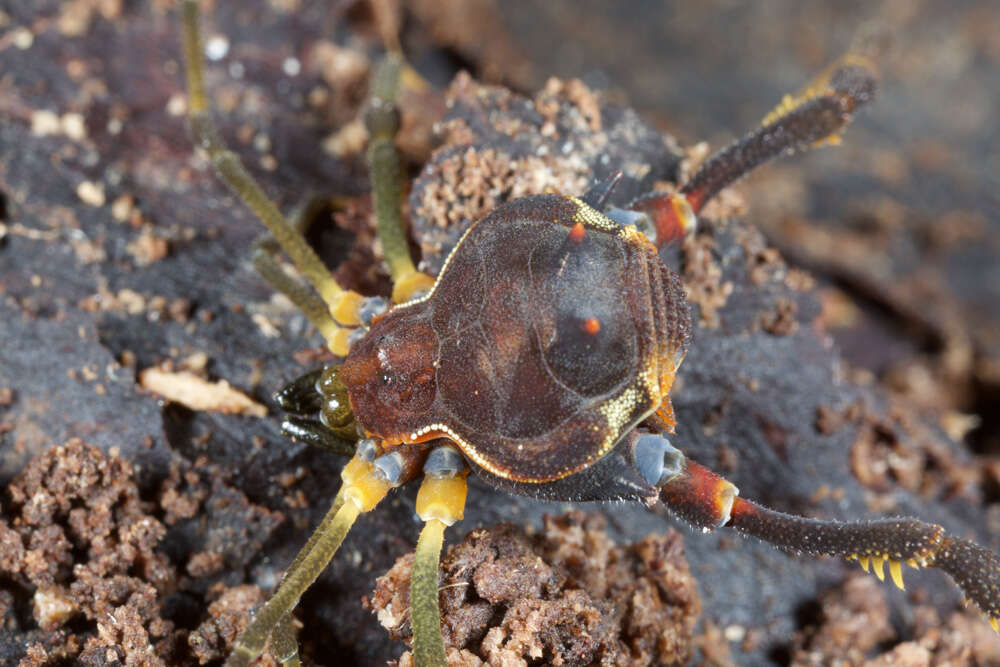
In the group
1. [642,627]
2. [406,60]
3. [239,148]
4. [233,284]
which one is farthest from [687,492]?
[406,60]

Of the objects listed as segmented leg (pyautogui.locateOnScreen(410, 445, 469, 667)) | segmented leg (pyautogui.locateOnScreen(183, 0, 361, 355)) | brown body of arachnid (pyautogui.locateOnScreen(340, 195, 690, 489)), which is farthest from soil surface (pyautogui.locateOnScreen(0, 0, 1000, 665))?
brown body of arachnid (pyautogui.locateOnScreen(340, 195, 690, 489))

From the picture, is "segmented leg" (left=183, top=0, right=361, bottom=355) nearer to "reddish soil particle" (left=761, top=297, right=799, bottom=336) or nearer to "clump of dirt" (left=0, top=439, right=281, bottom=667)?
"clump of dirt" (left=0, top=439, right=281, bottom=667)

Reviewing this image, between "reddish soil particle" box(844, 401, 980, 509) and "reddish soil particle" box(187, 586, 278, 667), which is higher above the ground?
"reddish soil particle" box(844, 401, 980, 509)

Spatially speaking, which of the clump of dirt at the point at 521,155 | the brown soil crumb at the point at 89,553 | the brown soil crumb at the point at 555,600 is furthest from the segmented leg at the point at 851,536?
the brown soil crumb at the point at 89,553

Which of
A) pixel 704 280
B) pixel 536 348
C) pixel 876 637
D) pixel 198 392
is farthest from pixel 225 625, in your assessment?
pixel 876 637

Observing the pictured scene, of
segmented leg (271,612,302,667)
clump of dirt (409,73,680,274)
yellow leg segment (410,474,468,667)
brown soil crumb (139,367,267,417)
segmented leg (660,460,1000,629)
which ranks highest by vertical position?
clump of dirt (409,73,680,274)

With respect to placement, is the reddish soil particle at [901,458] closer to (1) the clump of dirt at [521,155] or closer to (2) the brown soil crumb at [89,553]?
(1) the clump of dirt at [521,155]
